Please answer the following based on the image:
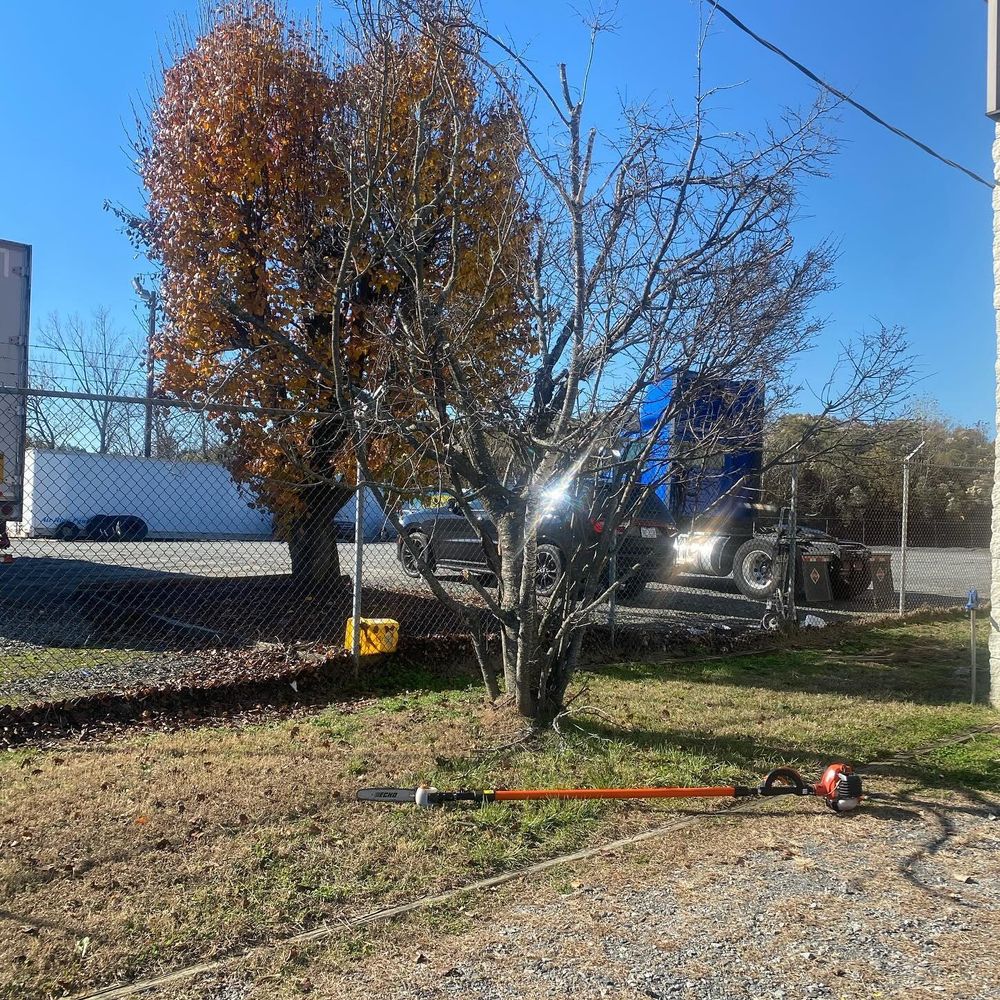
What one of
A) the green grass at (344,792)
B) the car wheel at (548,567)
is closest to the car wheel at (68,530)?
the car wheel at (548,567)

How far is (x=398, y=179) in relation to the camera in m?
5.27

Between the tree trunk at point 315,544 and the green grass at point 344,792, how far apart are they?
93.6 inches

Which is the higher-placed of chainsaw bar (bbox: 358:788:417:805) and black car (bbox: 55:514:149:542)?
black car (bbox: 55:514:149:542)

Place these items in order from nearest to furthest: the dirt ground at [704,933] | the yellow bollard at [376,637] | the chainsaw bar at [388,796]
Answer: the dirt ground at [704,933]
the chainsaw bar at [388,796]
the yellow bollard at [376,637]

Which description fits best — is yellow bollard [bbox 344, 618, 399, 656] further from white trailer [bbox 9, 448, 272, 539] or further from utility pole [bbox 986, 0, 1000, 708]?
utility pole [bbox 986, 0, 1000, 708]

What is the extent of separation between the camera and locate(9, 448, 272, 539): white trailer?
11.6 m

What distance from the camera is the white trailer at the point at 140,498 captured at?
1164 centimetres

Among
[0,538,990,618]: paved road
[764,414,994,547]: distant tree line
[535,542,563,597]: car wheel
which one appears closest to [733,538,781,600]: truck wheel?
[0,538,990,618]: paved road

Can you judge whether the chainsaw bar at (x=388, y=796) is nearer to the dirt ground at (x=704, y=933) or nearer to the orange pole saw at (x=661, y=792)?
the orange pole saw at (x=661, y=792)

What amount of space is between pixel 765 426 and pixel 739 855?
2.92 m

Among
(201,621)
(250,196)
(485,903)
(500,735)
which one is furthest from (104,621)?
(485,903)

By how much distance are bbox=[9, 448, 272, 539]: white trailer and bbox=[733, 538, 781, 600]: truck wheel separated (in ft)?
22.9

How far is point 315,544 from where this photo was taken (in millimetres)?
9000

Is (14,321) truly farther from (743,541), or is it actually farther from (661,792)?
(743,541)
